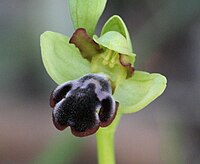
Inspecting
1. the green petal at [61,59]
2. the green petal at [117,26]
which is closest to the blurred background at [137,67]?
the green petal at [61,59]

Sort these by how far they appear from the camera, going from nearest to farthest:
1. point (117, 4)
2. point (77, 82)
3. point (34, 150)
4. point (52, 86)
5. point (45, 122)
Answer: point (77, 82), point (34, 150), point (45, 122), point (52, 86), point (117, 4)

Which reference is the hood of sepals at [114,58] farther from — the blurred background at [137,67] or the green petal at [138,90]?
the blurred background at [137,67]

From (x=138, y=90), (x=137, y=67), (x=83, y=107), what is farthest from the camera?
(x=137, y=67)

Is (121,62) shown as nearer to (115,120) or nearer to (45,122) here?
(115,120)

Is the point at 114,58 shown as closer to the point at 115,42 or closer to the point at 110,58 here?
the point at 110,58

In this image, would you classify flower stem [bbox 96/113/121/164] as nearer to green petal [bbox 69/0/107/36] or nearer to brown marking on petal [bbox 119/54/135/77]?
brown marking on petal [bbox 119/54/135/77]

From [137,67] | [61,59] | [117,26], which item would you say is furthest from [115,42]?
[137,67]

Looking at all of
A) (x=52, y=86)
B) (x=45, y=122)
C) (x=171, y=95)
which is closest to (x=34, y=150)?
(x=45, y=122)
